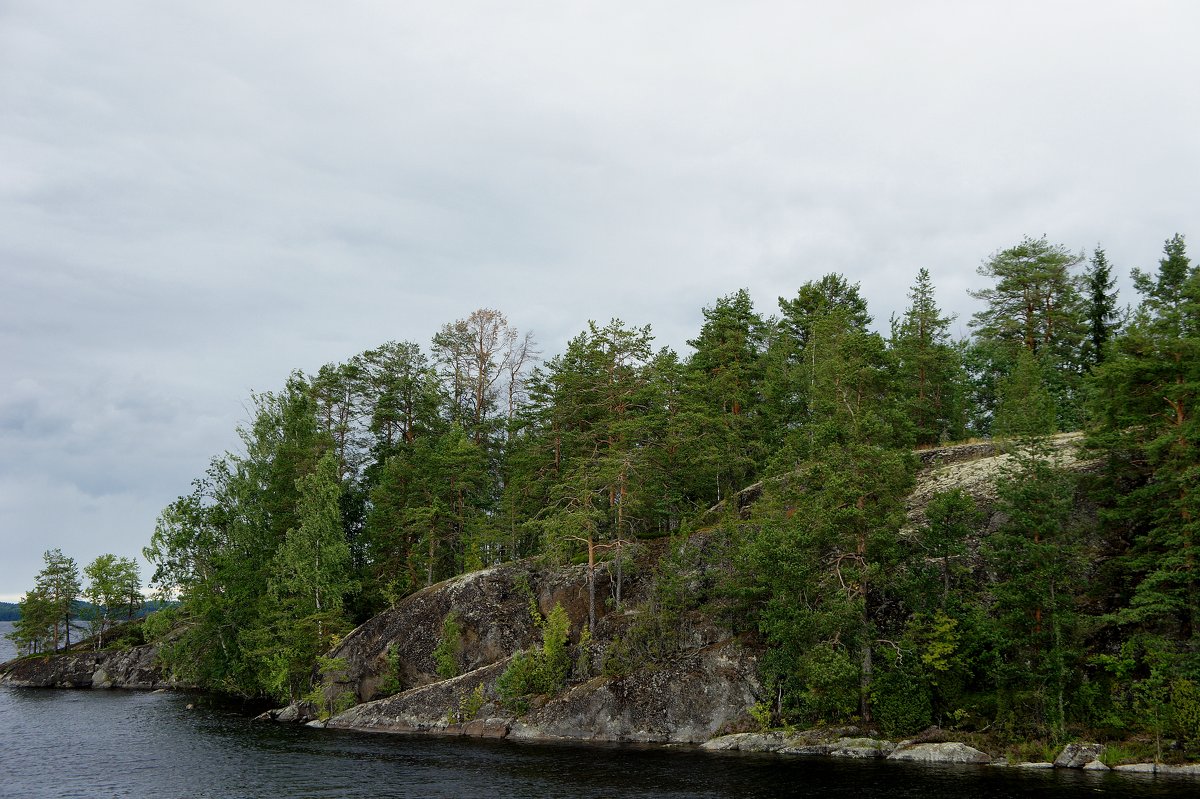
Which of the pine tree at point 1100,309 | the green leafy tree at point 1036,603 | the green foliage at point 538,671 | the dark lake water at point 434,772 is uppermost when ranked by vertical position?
the pine tree at point 1100,309

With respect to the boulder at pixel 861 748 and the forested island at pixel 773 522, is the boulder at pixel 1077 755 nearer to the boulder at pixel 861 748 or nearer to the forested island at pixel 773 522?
the forested island at pixel 773 522

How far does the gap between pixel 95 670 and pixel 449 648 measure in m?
62.0

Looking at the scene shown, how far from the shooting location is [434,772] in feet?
120

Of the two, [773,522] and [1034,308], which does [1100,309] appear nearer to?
[1034,308]

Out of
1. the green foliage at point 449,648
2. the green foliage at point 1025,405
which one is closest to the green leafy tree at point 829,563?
the green foliage at point 1025,405

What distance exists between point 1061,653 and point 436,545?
46.9 metres

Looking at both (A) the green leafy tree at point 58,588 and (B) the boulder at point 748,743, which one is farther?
(A) the green leafy tree at point 58,588

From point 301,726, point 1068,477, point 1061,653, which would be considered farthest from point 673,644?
point 301,726

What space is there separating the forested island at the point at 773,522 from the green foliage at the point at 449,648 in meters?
0.18

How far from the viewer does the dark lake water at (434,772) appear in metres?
30.9

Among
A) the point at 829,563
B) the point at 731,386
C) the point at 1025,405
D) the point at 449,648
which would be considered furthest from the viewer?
the point at 731,386

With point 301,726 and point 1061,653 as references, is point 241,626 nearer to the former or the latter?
point 301,726

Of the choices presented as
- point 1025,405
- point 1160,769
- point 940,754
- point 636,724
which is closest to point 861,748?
point 940,754

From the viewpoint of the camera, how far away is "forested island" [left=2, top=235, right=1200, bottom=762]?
119 ft
